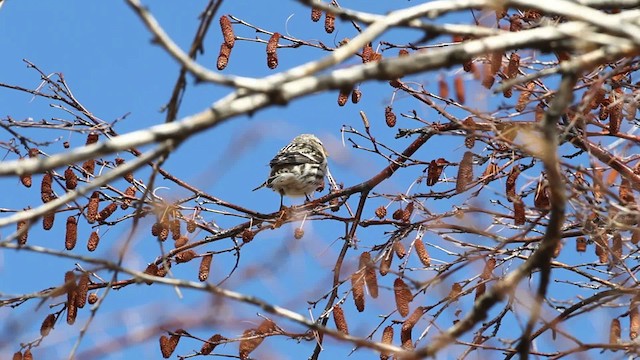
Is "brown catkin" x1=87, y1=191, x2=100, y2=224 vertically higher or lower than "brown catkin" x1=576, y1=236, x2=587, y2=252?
lower

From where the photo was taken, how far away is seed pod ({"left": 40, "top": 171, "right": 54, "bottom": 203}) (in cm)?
581

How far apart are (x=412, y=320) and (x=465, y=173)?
911mm

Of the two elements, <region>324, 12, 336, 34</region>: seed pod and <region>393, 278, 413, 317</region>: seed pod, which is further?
<region>324, 12, 336, 34</region>: seed pod

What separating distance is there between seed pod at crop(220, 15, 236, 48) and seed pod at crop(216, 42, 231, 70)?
0.10 ft

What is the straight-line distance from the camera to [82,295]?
5477 millimetres

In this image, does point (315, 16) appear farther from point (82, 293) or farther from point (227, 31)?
point (82, 293)

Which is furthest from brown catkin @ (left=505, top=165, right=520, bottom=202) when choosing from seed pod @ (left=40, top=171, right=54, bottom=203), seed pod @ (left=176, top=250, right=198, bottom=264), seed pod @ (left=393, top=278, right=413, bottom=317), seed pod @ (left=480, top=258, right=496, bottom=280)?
seed pod @ (left=40, top=171, right=54, bottom=203)

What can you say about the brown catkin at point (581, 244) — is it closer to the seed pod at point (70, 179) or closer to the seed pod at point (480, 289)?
the seed pod at point (480, 289)

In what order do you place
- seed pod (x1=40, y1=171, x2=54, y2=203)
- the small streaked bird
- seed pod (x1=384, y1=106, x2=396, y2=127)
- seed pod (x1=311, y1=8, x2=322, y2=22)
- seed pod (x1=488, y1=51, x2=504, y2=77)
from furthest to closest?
the small streaked bird, seed pod (x1=311, y1=8, x2=322, y2=22), seed pod (x1=384, y1=106, x2=396, y2=127), seed pod (x1=40, y1=171, x2=54, y2=203), seed pod (x1=488, y1=51, x2=504, y2=77)

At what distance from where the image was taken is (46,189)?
5840 mm

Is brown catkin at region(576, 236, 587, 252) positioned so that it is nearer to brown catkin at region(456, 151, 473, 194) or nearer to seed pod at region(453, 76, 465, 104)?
brown catkin at region(456, 151, 473, 194)

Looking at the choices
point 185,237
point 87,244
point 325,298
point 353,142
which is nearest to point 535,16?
point 353,142

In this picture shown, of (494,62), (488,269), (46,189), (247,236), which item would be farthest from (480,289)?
(46,189)

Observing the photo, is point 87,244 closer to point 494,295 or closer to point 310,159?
point 310,159
